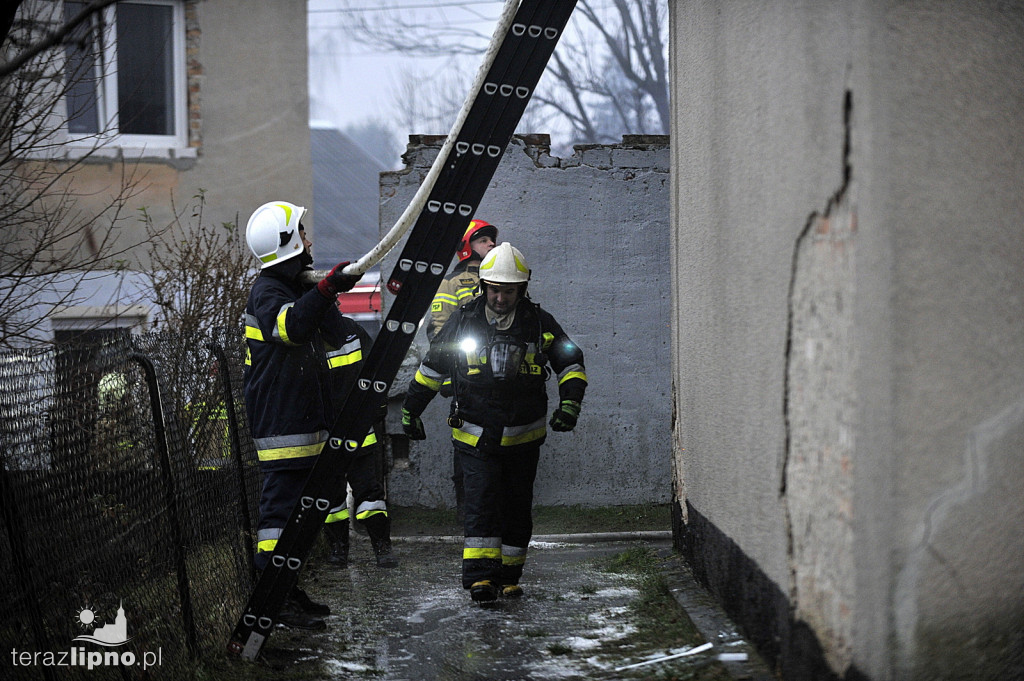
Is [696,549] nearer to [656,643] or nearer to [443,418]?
[656,643]

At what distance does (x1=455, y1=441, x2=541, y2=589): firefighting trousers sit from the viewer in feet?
17.1

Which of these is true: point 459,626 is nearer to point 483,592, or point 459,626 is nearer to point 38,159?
point 483,592

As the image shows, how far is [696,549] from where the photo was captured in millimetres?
5047

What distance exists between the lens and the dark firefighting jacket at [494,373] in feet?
17.3

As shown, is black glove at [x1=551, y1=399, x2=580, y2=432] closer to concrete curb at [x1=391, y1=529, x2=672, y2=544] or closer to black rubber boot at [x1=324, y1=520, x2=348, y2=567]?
black rubber boot at [x1=324, y1=520, x2=348, y2=567]

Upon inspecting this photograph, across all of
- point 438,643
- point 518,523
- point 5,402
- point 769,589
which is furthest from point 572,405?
point 5,402

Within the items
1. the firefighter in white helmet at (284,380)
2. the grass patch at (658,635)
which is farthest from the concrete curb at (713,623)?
the firefighter in white helmet at (284,380)

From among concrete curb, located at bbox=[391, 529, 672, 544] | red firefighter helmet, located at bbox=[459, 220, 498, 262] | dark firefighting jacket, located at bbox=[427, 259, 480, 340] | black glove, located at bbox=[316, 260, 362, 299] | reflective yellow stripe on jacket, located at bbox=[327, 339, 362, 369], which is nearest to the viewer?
black glove, located at bbox=[316, 260, 362, 299]

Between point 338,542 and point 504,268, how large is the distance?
1985mm

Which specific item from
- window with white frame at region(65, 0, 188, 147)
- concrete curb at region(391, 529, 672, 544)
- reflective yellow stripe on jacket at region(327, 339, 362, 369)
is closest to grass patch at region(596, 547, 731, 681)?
concrete curb at region(391, 529, 672, 544)

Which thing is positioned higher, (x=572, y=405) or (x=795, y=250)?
(x=795, y=250)

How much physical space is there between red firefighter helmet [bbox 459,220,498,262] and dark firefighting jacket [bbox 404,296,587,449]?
193 cm

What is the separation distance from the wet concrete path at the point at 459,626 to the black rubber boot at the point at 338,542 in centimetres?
9

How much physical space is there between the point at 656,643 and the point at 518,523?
4.11 ft
